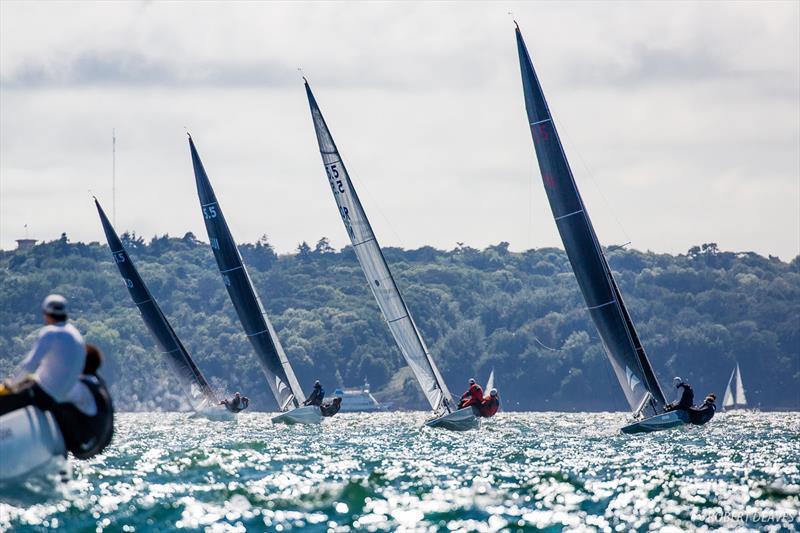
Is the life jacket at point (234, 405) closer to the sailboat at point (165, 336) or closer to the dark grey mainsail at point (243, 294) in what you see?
the sailboat at point (165, 336)

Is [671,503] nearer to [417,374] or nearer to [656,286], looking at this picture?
[417,374]

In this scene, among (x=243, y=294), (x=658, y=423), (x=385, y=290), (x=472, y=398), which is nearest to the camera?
(x=658, y=423)

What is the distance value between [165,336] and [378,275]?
48.3 ft

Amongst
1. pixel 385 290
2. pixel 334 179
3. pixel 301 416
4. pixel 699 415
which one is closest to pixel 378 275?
pixel 385 290

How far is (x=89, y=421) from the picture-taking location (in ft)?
44.5

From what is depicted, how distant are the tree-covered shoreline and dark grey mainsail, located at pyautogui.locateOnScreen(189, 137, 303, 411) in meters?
74.2

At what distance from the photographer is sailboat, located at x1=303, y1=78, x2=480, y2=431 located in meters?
40.2

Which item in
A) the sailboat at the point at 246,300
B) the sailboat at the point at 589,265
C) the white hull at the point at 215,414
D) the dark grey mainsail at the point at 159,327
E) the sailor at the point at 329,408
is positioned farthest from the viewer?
the white hull at the point at 215,414

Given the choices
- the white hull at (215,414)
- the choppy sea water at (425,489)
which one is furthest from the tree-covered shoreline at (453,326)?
the choppy sea water at (425,489)

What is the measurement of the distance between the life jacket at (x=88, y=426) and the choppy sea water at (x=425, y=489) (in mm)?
1000

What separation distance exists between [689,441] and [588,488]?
44.3 feet

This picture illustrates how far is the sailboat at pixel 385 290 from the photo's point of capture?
40156 millimetres

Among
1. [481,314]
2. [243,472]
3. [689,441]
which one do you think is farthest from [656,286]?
[243,472]

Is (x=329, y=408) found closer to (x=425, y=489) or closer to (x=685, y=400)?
(x=685, y=400)
